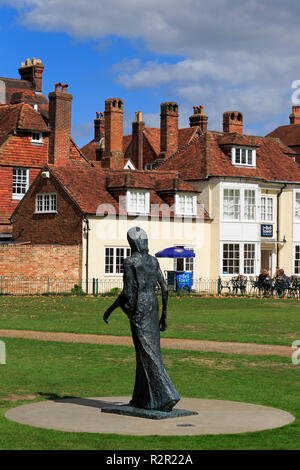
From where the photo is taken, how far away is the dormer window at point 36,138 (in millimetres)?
54697

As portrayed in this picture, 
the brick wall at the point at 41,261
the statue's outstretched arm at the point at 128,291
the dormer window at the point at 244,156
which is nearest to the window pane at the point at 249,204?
the dormer window at the point at 244,156

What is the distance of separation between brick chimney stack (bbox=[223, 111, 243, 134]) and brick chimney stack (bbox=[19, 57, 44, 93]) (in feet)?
91.2

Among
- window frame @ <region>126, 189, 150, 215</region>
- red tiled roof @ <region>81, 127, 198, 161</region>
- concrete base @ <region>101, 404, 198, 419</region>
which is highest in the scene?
red tiled roof @ <region>81, 127, 198, 161</region>

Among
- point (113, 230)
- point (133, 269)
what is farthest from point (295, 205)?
point (133, 269)

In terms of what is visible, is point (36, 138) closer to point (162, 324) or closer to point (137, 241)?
point (137, 241)

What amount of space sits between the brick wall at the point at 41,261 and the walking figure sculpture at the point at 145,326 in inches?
1228

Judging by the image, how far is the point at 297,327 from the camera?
27.2 metres

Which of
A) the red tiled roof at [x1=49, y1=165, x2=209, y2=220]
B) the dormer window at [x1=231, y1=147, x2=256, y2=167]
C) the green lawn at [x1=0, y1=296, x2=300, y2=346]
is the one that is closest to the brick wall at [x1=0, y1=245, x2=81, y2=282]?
the red tiled roof at [x1=49, y1=165, x2=209, y2=220]

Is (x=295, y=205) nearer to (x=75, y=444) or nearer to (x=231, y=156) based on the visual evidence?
(x=231, y=156)

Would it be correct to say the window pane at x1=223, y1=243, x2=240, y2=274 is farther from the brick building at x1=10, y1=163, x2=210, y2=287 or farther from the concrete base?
the concrete base

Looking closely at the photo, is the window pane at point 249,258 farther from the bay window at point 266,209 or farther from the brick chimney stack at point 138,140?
the brick chimney stack at point 138,140

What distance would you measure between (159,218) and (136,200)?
166cm

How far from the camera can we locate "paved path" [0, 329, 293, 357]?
67.9ft

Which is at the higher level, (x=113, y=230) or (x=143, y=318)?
(x=113, y=230)
